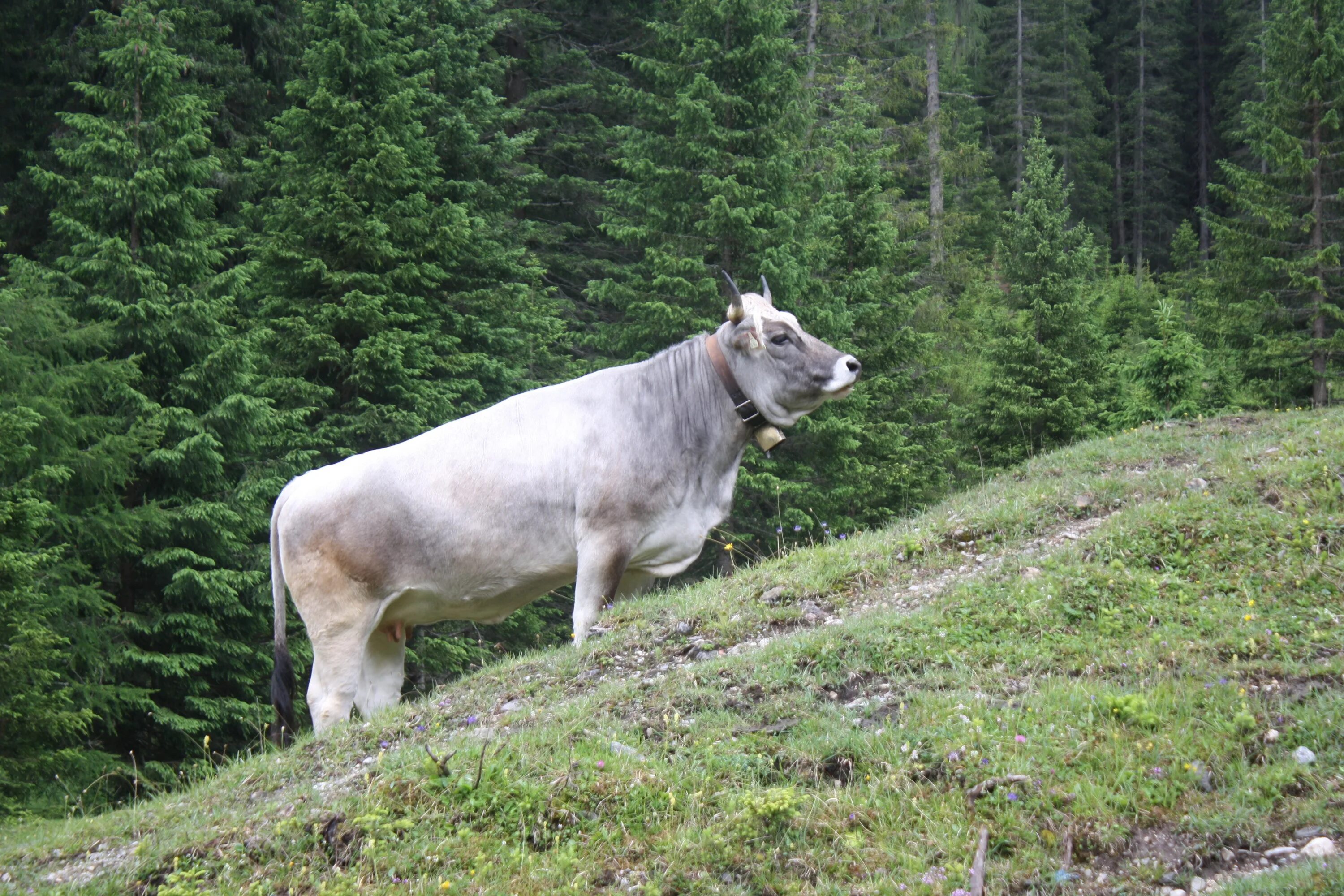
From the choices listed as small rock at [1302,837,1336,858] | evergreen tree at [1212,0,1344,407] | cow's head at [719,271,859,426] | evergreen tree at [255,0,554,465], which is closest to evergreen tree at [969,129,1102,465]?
evergreen tree at [1212,0,1344,407]

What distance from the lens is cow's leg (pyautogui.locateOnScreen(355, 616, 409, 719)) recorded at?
8727 millimetres

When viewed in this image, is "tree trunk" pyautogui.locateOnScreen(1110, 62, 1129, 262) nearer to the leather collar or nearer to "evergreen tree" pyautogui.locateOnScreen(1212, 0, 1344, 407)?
"evergreen tree" pyautogui.locateOnScreen(1212, 0, 1344, 407)

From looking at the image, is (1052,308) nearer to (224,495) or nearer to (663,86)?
(663,86)

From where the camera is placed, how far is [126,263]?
13.5 m

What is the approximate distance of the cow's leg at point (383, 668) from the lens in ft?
28.6

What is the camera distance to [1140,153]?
52875 mm

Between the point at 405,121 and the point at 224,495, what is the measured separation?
7421mm

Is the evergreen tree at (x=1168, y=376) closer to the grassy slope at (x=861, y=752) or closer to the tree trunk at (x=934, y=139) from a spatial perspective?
the grassy slope at (x=861, y=752)

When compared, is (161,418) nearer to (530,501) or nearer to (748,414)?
(530,501)

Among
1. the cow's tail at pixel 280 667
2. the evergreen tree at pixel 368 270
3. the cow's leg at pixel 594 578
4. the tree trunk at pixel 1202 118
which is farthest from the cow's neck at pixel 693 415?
the tree trunk at pixel 1202 118

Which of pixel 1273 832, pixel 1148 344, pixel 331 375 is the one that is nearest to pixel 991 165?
pixel 1148 344

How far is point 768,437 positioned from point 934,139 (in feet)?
95.0

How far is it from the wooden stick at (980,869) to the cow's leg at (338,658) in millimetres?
5161

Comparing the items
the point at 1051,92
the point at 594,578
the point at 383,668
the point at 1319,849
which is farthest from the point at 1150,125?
the point at 1319,849
